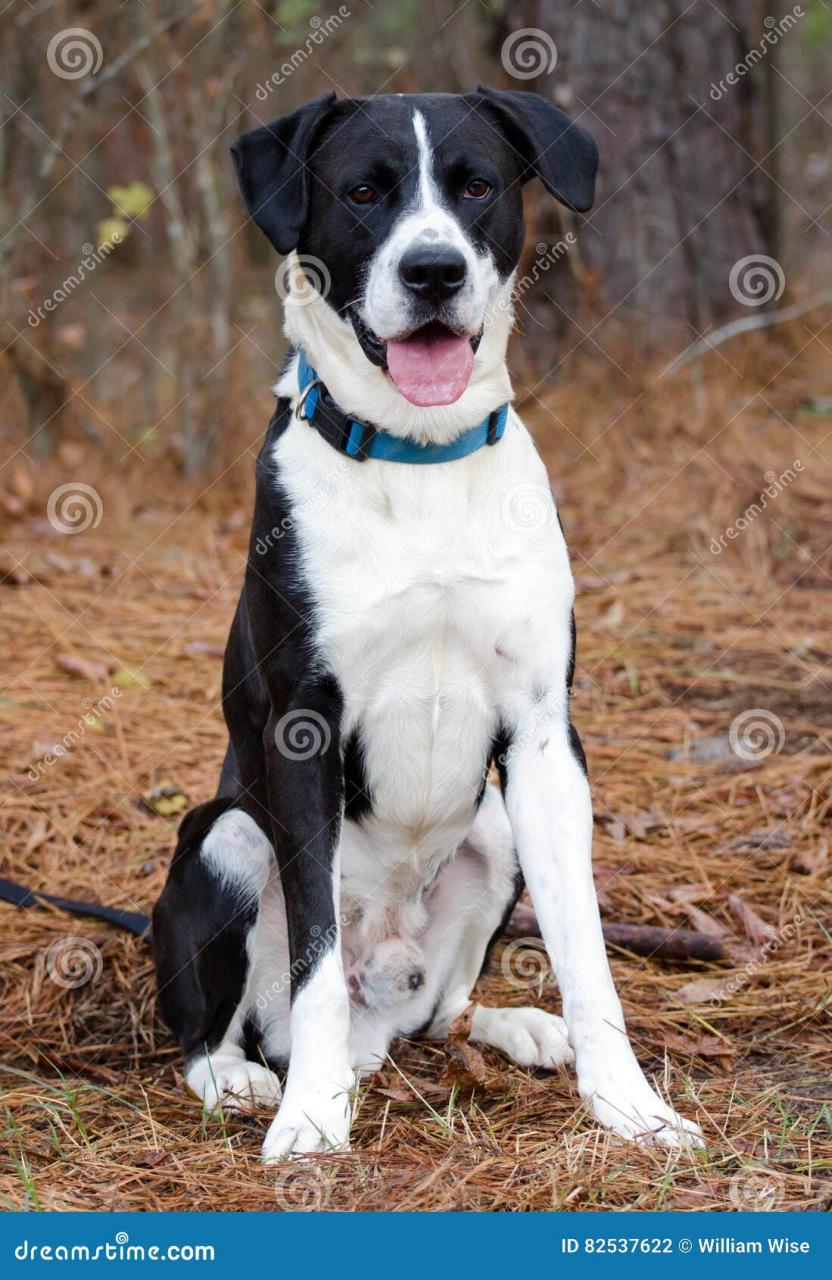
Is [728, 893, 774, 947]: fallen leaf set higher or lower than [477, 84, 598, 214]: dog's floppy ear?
lower

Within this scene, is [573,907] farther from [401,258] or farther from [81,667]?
[81,667]

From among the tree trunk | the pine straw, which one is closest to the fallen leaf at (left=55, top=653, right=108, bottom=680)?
the pine straw

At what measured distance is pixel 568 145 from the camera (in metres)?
2.79

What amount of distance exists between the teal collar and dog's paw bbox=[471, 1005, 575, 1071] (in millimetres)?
1138

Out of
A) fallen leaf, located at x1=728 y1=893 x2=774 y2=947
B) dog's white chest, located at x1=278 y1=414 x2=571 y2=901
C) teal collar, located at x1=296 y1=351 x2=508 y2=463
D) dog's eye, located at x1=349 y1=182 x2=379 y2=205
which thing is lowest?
fallen leaf, located at x1=728 y1=893 x2=774 y2=947

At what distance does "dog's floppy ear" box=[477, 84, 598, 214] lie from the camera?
277 centimetres

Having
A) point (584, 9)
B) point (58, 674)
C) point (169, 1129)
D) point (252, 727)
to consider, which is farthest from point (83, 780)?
point (584, 9)

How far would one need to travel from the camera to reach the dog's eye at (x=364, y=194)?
2.67 meters

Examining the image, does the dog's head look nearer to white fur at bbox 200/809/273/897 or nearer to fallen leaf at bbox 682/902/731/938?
white fur at bbox 200/809/273/897

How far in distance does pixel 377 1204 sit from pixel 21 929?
1591 millimetres

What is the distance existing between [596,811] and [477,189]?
1.79m

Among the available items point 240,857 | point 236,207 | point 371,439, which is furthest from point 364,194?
point 236,207

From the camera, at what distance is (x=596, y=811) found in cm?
390

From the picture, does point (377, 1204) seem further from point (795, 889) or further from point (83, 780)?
point (83, 780)
